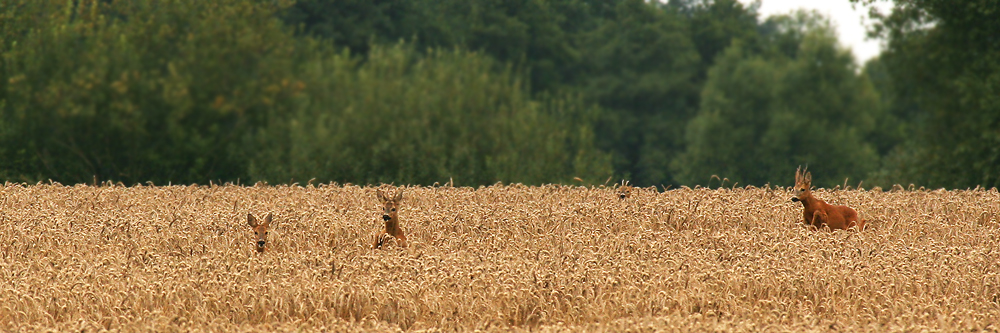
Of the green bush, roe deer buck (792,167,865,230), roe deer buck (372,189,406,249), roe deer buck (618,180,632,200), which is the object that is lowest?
the green bush

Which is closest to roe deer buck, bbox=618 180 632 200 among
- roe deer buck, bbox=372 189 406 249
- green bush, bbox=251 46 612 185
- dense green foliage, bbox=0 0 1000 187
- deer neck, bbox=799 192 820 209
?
deer neck, bbox=799 192 820 209

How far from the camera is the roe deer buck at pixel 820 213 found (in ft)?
42.2

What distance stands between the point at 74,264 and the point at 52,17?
101 feet

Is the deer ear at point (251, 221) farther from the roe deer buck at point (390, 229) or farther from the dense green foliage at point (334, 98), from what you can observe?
the dense green foliage at point (334, 98)

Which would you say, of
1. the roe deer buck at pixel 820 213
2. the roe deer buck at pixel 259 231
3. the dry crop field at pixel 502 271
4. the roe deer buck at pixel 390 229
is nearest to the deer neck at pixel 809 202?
the roe deer buck at pixel 820 213

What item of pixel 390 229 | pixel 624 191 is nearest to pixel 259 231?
pixel 390 229

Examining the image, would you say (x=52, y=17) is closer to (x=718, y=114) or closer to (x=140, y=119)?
(x=140, y=119)

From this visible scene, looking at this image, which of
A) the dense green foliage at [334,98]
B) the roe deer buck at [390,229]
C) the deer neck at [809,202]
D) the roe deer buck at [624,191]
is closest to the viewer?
the roe deer buck at [390,229]

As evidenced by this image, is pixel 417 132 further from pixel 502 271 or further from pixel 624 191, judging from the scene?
pixel 502 271

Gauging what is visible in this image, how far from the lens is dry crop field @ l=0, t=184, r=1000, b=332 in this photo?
851 centimetres

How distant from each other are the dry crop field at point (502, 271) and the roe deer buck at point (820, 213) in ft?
1.14

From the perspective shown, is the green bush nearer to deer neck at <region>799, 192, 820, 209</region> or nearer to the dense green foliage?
the dense green foliage

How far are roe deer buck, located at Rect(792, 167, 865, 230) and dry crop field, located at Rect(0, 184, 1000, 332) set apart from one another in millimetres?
347

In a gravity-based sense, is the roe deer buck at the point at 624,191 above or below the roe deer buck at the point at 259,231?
below
